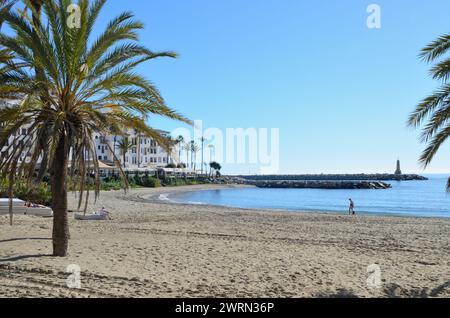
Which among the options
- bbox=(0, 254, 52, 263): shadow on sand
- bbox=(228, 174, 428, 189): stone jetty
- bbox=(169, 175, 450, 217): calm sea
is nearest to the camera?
bbox=(0, 254, 52, 263): shadow on sand

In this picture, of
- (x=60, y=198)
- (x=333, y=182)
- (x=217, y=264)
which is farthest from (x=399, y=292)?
(x=333, y=182)

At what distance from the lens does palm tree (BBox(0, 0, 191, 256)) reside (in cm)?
874

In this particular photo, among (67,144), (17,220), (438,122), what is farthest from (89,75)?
(17,220)

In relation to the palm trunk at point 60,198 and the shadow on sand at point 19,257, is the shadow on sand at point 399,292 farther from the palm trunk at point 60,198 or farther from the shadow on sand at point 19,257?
the shadow on sand at point 19,257

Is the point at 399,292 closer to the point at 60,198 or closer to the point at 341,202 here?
the point at 60,198

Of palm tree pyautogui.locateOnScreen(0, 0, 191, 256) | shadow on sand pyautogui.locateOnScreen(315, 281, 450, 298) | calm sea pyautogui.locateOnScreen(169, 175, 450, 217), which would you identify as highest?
palm tree pyautogui.locateOnScreen(0, 0, 191, 256)

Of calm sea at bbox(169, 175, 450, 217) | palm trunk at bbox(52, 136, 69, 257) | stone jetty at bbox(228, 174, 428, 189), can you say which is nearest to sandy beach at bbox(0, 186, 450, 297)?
palm trunk at bbox(52, 136, 69, 257)

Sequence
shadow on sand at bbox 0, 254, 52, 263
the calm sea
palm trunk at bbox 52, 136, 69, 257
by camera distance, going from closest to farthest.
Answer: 1. shadow on sand at bbox 0, 254, 52, 263
2. palm trunk at bbox 52, 136, 69, 257
3. the calm sea

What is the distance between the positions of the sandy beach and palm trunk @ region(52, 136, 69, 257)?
0.37 metres

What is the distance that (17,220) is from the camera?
16984mm

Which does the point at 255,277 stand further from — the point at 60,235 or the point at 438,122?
the point at 438,122

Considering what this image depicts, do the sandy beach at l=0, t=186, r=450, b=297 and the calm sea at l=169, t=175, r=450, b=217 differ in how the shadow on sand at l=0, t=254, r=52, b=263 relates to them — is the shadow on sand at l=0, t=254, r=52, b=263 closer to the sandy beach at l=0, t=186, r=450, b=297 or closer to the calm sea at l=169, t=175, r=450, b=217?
the sandy beach at l=0, t=186, r=450, b=297

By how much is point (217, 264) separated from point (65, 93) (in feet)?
16.3
